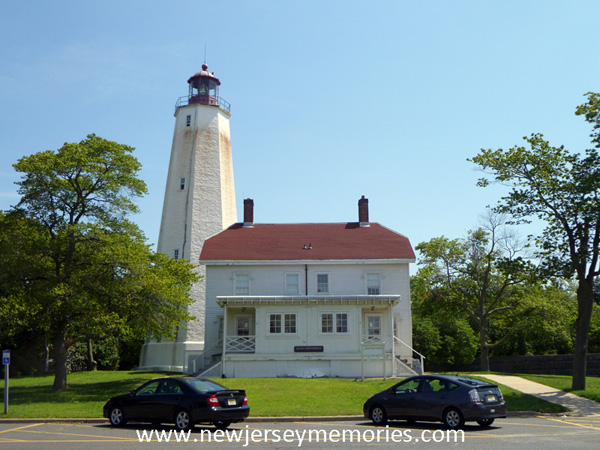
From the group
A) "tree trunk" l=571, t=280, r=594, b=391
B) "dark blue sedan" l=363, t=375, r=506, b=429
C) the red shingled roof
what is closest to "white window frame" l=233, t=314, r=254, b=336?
the red shingled roof

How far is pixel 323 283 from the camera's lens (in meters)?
35.2

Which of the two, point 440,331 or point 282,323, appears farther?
point 440,331

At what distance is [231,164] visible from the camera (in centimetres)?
4303

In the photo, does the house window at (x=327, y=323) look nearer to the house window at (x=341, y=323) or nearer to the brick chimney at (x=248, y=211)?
the house window at (x=341, y=323)

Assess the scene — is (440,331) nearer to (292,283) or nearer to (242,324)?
(292,283)

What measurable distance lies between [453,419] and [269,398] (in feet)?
28.0

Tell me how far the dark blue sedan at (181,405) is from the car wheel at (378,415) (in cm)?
344

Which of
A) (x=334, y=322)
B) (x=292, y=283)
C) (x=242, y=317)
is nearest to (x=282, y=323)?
(x=334, y=322)

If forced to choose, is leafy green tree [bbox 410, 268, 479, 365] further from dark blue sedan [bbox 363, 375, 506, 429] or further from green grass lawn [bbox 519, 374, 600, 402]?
dark blue sedan [bbox 363, 375, 506, 429]

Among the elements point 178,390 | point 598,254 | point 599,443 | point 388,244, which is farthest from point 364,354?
point 599,443

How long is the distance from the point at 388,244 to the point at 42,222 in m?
19.2

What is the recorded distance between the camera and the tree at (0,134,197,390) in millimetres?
24922

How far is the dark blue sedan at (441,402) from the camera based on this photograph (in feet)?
49.2

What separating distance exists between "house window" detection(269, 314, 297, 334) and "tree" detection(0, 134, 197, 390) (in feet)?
17.9
